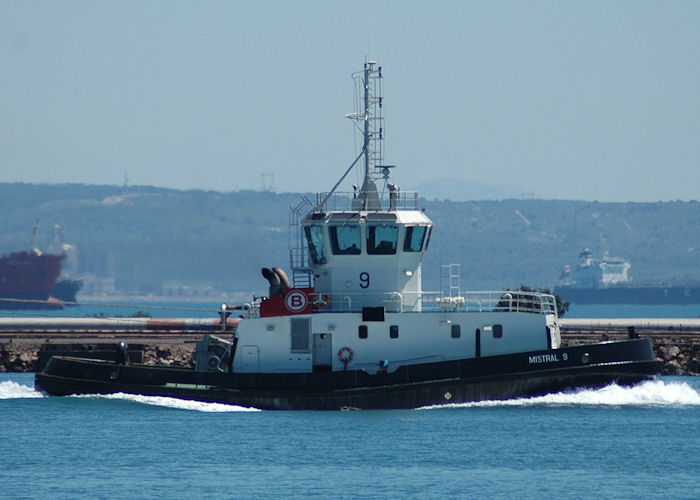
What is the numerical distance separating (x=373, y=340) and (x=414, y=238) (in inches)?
103

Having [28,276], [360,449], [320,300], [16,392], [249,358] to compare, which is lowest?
[360,449]

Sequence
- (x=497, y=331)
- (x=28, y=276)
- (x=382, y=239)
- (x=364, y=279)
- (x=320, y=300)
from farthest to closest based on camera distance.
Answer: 1. (x=28, y=276)
2. (x=364, y=279)
3. (x=382, y=239)
4. (x=320, y=300)
5. (x=497, y=331)

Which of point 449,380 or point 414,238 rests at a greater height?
point 414,238

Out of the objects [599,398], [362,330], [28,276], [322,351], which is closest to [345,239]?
[362,330]

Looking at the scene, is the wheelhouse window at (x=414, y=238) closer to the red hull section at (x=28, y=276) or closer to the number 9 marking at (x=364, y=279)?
the number 9 marking at (x=364, y=279)

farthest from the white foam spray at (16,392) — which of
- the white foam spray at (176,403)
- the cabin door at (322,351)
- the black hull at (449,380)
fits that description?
the cabin door at (322,351)

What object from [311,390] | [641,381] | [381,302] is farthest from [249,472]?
[641,381]

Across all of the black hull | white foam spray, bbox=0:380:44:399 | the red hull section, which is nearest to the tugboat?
the black hull

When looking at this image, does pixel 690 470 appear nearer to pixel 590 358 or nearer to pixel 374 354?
→ pixel 590 358

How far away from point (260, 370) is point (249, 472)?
6.15 metres

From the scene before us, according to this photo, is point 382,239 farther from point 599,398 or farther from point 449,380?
point 599,398

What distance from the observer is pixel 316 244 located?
30.7 metres

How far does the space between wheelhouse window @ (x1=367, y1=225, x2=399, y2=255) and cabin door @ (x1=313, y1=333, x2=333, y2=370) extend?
224 cm

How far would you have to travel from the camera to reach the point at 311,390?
29.3 meters
